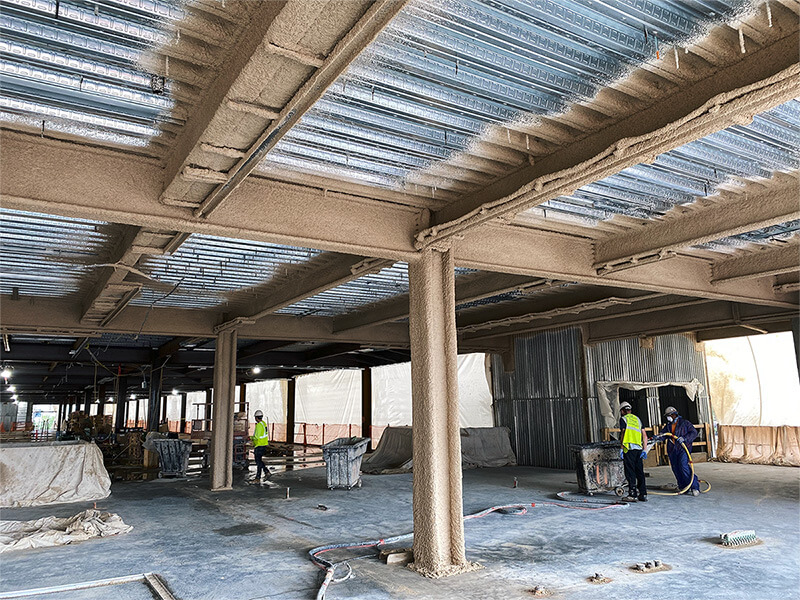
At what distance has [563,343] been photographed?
1983 cm

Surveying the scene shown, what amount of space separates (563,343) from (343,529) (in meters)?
11.9

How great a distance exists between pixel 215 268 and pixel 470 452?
41.4 ft

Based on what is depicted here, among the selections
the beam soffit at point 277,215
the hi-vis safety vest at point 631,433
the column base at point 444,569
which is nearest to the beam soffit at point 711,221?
the beam soffit at point 277,215

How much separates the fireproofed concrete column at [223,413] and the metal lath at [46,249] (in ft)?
15.3

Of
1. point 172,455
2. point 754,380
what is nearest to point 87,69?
point 172,455

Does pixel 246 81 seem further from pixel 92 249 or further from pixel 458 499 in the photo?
pixel 92 249

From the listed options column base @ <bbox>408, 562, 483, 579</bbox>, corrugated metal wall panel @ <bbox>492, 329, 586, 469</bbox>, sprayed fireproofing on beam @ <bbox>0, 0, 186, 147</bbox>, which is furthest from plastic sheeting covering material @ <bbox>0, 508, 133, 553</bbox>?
corrugated metal wall panel @ <bbox>492, 329, 586, 469</bbox>

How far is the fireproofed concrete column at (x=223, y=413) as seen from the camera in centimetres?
1645

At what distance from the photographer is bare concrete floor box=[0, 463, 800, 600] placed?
688 cm

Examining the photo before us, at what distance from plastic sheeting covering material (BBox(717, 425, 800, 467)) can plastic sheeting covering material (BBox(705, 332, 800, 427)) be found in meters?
Result: 0.37

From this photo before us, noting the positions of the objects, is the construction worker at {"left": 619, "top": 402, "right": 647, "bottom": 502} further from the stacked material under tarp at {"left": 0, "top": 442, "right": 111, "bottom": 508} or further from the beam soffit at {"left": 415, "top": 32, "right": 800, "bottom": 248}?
the stacked material under tarp at {"left": 0, "top": 442, "right": 111, "bottom": 508}

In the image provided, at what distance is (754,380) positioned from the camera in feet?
70.5

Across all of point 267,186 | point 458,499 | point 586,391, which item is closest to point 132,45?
point 267,186

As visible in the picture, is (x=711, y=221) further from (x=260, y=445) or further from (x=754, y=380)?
(x=754, y=380)
